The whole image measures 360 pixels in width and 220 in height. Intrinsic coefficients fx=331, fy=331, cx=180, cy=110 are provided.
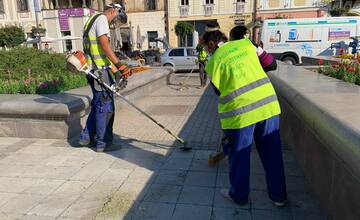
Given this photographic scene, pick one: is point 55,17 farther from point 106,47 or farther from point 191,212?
point 191,212

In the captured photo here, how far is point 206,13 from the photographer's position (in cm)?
3325

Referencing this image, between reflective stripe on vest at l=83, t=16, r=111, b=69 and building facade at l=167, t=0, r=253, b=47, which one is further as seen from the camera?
building facade at l=167, t=0, r=253, b=47

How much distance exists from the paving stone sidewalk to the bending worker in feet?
0.92

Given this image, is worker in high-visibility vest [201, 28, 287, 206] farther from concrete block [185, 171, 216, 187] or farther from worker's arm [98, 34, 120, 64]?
worker's arm [98, 34, 120, 64]

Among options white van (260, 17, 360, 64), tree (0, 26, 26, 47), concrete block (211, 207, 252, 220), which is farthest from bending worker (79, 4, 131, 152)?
tree (0, 26, 26, 47)

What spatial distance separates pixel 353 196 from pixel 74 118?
413cm

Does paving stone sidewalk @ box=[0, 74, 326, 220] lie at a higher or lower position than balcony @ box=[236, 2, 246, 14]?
lower

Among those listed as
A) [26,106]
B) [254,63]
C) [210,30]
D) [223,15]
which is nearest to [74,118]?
[26,106]

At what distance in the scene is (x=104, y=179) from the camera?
12.2 ft

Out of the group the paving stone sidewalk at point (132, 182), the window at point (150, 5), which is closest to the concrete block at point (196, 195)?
the paving stone sidewalk at point (132, 182)

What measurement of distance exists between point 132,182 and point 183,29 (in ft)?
99.9

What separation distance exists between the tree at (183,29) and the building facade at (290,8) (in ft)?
22.0

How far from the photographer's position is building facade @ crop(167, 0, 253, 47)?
32375mm

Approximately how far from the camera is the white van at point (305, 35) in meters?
15.9
